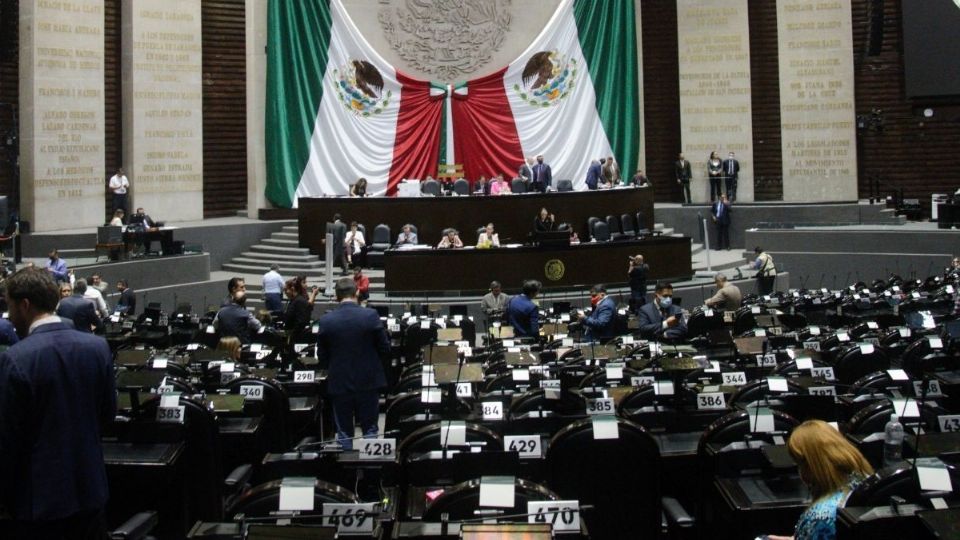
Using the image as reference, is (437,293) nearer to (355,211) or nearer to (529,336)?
(355,211)

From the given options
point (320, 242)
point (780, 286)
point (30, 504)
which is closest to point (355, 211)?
point (320, 242)

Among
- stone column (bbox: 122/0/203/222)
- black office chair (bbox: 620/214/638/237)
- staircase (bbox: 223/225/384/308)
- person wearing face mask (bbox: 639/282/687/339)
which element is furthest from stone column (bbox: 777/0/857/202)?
person wearing face mask (bbox: 639/282/687/339)

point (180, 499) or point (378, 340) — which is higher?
point (378, 340)

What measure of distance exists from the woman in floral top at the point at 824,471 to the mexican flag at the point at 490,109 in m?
22.4

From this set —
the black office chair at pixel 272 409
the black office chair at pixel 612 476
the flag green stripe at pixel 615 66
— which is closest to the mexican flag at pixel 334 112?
the flag green stripe at pixel 615 66

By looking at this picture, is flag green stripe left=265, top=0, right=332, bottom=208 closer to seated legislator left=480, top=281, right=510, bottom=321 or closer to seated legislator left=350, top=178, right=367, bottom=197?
seated legislator left=350, top=178, right=367, bottom=197

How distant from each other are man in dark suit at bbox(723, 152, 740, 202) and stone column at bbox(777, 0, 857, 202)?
1632 millimetres

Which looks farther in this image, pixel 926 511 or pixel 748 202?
pixel 748 202

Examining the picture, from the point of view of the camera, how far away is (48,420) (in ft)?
12.9

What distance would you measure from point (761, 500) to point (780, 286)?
18.1 m

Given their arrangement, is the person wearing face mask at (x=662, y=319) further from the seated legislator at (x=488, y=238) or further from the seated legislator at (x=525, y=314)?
the seated legislator at (x=488, y=238)

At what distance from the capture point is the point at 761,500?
4.45 metres

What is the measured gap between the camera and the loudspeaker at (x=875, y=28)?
80.8 ft

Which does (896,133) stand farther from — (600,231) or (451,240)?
(451,240)
